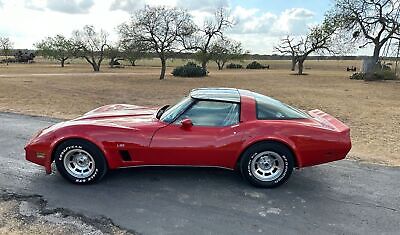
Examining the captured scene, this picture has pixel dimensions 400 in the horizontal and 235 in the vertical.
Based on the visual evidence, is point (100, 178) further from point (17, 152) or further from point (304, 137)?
point (304, 137)

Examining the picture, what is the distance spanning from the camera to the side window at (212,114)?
411 centimetres

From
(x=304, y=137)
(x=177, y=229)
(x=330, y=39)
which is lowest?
(x=177, y=229)

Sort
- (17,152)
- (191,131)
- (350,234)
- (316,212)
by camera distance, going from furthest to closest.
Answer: (17,152) → (191,131) → (316,212) → (350,234)

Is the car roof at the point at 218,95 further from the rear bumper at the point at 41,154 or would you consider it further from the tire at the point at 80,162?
the rear bumper at the point at 41,154

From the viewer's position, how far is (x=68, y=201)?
3654 millimetres

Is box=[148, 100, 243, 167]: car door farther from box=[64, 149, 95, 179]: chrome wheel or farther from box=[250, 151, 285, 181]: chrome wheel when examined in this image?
box=[64, 149, 95, 179]: chrome wheel

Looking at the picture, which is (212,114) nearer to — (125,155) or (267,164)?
(267,164)

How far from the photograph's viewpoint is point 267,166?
13.6 ft

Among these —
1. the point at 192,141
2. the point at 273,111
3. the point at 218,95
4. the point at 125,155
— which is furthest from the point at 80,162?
the point at 273,111

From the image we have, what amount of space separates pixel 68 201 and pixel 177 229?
135 cm

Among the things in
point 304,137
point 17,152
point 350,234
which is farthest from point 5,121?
point 350,234

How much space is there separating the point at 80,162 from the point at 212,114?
175 cm

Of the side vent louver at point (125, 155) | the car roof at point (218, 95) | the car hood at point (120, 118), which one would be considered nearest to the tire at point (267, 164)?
the car roof at point (218, 95)

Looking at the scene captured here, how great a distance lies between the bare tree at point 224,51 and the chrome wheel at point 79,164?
40215mm
